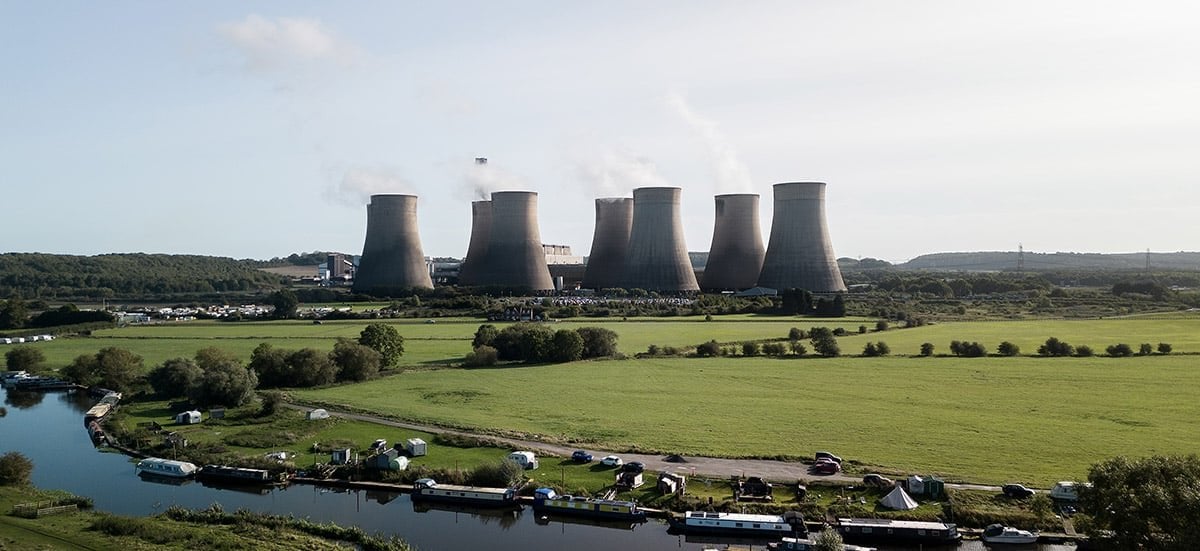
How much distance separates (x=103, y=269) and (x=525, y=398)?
249 feet

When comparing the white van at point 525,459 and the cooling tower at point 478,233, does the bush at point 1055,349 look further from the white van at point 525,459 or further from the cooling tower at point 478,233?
the cooling tower at point 478,233

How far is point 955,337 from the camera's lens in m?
33.1

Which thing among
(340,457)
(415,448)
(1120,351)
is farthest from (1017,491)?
(1120,351)

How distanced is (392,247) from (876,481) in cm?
4084

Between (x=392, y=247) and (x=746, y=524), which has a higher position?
(x=392, y=247)

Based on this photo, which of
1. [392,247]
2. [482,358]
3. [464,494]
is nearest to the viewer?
[464,494]

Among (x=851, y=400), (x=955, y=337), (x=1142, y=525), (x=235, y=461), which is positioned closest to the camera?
(x=1142, y=525)

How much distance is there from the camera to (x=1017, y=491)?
12.4 meters

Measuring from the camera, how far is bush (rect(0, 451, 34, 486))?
47.2ft

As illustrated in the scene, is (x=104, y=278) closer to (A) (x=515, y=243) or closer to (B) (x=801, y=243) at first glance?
(A) (x=515, y=243)

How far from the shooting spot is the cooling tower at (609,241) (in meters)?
54.7

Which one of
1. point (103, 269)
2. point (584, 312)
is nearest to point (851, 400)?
point (584, 312)

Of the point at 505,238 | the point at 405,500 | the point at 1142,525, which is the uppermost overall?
the point at 505,238

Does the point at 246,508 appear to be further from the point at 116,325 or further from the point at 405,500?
the point at 116,325
